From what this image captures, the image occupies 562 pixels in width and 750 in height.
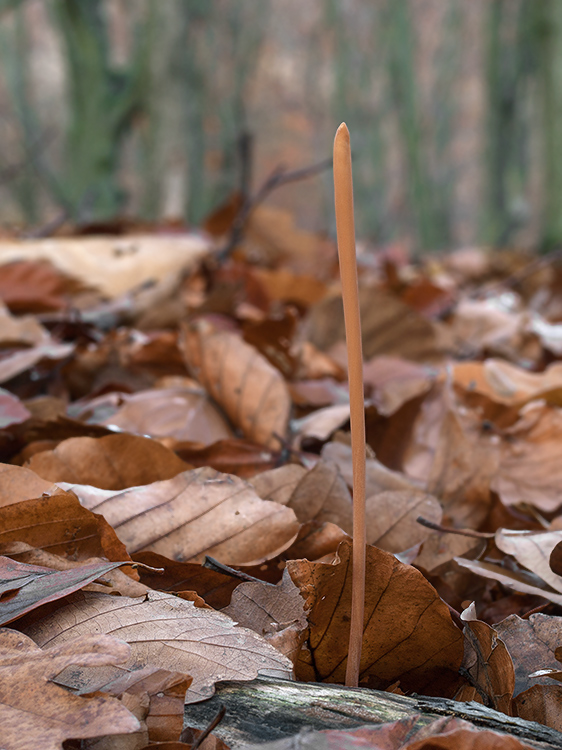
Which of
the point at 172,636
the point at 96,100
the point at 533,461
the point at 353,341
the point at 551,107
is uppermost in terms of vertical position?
the point at 96,100

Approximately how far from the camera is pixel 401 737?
1.26 feet

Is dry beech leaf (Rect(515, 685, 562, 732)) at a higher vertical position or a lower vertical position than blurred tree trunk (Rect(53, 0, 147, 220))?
lower

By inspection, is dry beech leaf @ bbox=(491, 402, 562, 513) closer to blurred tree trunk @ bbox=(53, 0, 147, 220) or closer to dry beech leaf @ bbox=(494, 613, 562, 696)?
dry beech leaf @ bbox=(494, 613, 562, 696)

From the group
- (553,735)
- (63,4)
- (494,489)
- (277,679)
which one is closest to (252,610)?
(277,679)

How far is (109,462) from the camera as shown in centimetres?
67

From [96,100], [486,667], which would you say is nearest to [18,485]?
[486,667]

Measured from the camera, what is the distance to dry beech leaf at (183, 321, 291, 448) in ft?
2.79

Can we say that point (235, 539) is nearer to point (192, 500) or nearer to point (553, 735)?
point (192, 500)

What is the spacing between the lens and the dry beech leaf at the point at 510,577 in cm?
56

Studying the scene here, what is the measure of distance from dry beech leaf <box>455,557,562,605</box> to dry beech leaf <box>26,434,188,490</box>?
283 millimetres

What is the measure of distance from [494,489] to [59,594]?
0.54 metres

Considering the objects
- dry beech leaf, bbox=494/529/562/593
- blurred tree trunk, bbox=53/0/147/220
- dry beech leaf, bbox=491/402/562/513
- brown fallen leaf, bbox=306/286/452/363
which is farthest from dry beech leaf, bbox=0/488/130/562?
blurred tree trunk, bbox=53/0/147/220

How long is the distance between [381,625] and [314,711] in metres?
0.10

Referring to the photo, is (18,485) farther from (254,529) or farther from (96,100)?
(96,100)
